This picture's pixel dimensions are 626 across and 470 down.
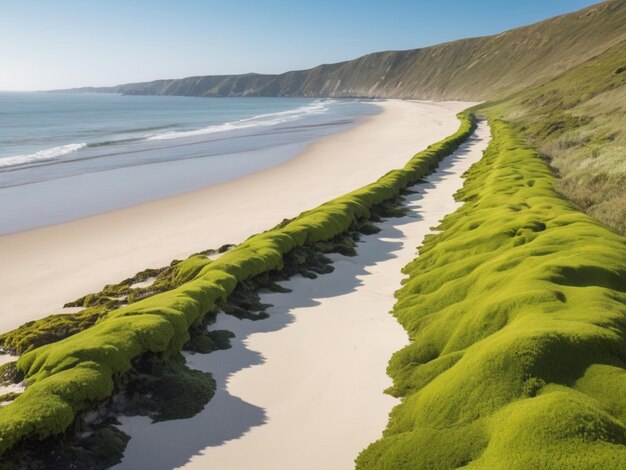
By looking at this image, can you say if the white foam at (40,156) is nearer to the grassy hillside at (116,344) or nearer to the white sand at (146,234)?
the white sand at (146,234)

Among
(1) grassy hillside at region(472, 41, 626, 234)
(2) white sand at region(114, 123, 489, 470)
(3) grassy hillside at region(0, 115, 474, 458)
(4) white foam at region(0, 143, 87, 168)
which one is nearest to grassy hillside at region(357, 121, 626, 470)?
(2) white sand at region(114, 123, 489, 470)

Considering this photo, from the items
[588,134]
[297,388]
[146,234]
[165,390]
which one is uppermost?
[588,134]

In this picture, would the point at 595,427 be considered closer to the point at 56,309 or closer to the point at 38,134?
the point at 56,309

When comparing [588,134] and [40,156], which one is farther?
[40,156]

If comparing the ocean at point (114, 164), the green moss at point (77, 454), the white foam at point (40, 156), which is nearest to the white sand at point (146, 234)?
the ocean at point (114, 164)

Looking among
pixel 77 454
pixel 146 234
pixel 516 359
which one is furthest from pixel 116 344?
pixel 146 234

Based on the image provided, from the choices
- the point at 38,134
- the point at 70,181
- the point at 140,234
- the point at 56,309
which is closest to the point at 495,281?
the point at 56,309

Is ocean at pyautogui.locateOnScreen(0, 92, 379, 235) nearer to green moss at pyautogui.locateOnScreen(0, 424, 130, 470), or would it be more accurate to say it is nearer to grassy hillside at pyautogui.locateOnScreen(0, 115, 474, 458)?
grassy hillside at pyautogui.locateOnScreen(0, 115, 474, 458)

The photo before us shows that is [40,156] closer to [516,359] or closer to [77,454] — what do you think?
[77,454]
